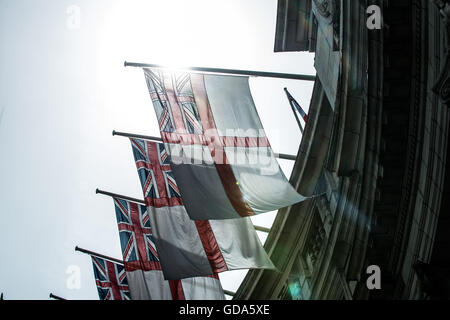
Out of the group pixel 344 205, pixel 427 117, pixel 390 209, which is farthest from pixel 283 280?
pixel 427 117

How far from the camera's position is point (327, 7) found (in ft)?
47.3

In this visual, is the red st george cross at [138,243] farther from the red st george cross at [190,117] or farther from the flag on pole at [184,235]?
the red st george cross at [190,117]

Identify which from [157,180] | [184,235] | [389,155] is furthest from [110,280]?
[389,155]

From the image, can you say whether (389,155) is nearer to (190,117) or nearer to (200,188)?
(200,188)

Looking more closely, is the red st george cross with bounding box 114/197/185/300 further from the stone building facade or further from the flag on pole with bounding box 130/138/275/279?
the stone building facade

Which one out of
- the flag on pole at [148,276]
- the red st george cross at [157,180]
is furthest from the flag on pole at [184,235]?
the flag on pole at [148,276]

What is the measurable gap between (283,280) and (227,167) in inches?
261

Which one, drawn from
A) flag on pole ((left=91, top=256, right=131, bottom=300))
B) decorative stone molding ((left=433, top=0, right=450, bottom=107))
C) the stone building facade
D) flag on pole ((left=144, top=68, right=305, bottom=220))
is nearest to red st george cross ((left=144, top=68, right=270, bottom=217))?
flag on pole ((left=144, top=68, right=305, bottom=220))

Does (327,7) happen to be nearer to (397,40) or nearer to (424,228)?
(397,40)

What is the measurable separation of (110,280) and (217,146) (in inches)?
292

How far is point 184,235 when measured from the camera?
43.1ft

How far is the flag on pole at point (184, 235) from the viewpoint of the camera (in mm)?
12117

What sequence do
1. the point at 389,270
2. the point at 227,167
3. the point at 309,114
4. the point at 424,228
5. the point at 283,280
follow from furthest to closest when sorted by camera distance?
the point at 283,280 → the point at 309,114 → the point at 227,167 → the point at 389,270 → the point at 424,228

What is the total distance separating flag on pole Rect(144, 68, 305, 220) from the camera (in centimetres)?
1170
